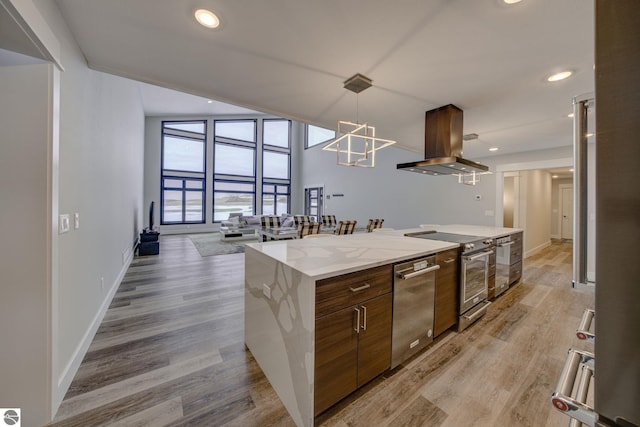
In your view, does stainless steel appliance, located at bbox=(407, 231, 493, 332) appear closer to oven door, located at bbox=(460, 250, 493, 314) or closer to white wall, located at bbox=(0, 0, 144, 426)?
oven door, located at bbox=(460, 250, 493, 314)

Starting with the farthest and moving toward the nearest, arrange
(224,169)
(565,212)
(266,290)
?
(224,169) → (565,212) → (266,290)

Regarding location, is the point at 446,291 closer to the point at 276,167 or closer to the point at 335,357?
the point at 335,357

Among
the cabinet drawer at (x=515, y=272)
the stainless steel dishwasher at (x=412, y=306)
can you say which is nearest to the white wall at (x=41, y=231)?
the stainless steel dishwasher at (x=412, y=306)

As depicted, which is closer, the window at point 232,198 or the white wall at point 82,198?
the white wall at point 82,198

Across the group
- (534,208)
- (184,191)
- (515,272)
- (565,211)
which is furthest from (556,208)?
(184,191)

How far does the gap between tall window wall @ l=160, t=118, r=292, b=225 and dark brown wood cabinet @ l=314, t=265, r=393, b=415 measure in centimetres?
964

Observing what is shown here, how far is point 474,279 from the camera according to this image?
2.56 metres

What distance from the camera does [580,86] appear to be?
2.35 meters

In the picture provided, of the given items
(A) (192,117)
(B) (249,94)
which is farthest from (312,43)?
(A) (192,117)

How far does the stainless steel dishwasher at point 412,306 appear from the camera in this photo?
175 cm

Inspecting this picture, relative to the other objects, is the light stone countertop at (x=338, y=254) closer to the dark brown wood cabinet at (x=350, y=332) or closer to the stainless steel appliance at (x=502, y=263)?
the dark brown wood cabinet at (x=350, y=332)

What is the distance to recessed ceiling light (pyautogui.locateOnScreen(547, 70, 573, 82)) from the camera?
7.00ft

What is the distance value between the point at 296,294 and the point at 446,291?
1.59 metres

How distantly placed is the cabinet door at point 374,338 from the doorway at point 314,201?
8537 millimetres
